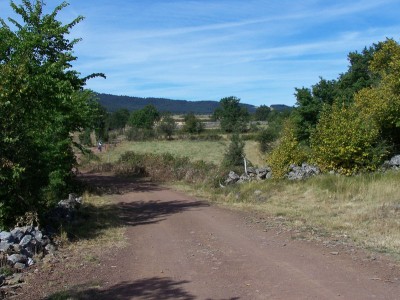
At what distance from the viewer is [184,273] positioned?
7.79 meters

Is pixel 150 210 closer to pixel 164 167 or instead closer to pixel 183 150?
pixel 164 167

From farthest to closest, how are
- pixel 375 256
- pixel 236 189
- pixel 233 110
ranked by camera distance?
1. pixel 233 110
2. pixel 236 189
3. pixel 375 256

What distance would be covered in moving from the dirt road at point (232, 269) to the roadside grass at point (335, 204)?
1166 millimetres

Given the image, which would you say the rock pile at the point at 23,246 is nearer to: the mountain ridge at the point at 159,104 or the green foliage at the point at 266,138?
the green foliage at the point at 266,138

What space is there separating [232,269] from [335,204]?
807 centimetres

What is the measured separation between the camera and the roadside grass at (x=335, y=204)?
1055 centimetres

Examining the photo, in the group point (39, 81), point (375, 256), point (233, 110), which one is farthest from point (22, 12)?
point (233, 110)

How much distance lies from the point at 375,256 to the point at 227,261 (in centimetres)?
269

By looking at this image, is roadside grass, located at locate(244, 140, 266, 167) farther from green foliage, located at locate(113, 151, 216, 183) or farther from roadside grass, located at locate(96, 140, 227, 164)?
green foliage, located at locate(113, 151, 216, 183)

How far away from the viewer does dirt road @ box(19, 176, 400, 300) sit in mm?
6578

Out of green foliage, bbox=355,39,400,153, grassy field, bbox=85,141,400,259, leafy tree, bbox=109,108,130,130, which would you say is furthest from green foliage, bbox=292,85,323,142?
leafy tree, bbox=109,108,130,130

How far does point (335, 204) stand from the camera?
15.0 metres

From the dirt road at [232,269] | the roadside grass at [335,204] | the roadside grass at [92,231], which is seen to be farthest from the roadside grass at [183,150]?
the dirt road at [232,269]

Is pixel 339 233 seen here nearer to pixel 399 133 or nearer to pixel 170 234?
pixel 170 234
